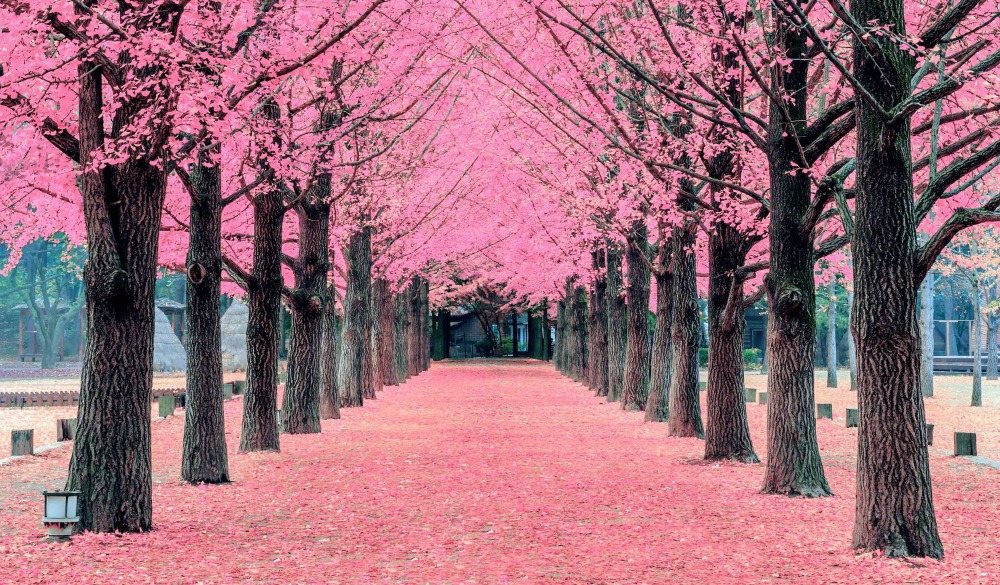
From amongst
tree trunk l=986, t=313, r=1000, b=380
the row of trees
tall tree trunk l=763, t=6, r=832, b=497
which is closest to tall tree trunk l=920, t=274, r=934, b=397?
tree trunk l=986, t=313, r=1000, b=380

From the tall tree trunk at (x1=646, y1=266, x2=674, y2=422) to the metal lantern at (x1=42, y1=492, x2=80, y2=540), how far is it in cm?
1516

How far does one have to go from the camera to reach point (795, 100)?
44.2 ft

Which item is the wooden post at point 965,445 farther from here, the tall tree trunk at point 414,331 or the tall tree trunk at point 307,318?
the tall tree trunk at point 414,331

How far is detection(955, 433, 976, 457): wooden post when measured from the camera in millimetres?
17234

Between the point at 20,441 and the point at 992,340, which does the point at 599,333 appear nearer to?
the point at 992,340

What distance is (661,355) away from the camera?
77.2 feet

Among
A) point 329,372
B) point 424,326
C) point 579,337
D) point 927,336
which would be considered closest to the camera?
point 329,372

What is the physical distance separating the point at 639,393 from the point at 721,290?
11.5 m

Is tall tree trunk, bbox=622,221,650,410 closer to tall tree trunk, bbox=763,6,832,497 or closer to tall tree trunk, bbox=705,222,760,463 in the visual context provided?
tall tree trunk, bbox=705,222,760,463

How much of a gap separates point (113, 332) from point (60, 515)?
179cm

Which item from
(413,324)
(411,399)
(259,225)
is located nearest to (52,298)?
(413,324)

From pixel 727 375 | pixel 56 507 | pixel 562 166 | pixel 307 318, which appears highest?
pixel 562 166

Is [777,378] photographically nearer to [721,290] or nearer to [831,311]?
[721,290]

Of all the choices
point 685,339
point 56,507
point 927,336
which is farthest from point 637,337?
point 56,507
